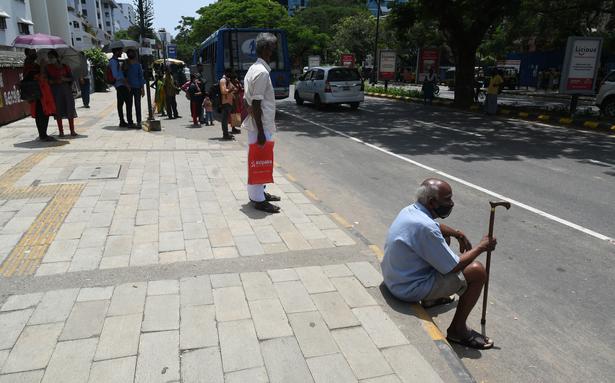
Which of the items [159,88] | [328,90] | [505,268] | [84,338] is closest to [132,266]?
[84,338]

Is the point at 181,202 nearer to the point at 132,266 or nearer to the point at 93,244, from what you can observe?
the point at 93,244

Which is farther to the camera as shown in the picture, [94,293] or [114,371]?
[94,293]

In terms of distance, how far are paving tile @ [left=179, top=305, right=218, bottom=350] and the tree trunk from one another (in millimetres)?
18718

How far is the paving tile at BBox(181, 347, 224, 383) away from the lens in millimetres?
2502

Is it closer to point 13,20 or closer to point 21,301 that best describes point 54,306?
point 21,301

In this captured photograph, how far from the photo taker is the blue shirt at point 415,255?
3049 mm

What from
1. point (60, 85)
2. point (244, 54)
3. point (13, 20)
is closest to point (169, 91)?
point (244, 54)

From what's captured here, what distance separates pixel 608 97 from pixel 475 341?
15363mm

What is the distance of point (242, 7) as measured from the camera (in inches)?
1866

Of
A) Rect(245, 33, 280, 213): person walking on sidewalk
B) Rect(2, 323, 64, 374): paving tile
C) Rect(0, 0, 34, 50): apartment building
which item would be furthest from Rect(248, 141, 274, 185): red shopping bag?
Rect(0, 0, 34, 50): apartment building

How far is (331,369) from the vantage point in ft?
8.61

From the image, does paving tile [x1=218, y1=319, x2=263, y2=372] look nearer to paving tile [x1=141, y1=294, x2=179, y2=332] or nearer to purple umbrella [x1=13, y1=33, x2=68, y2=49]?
paving tile [x1=141, y1=294, x2=179, y2=332]

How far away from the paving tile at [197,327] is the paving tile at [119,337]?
28 cm

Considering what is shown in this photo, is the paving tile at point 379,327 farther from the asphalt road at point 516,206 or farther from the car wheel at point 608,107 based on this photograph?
the car wheel at point 608,107
